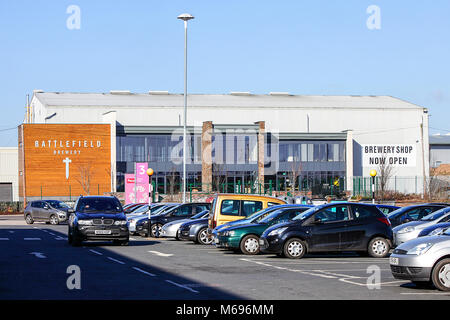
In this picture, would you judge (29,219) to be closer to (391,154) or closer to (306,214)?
(306,214)

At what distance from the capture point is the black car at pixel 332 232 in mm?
22094

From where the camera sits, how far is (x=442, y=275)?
46.9ft

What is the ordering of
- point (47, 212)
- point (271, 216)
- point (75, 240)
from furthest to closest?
point (47, 212) < point (75, 240) < point (271, 216)

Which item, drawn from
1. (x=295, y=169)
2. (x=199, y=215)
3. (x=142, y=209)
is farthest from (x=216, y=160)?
(x=199, y=215)

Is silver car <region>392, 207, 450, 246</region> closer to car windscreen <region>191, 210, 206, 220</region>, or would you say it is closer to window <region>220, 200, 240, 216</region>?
window <region>220, 200, 240, 216</region>

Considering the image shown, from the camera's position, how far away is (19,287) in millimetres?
14914

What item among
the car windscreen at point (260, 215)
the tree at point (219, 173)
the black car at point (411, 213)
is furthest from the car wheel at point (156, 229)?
the tree at point (219, 173)

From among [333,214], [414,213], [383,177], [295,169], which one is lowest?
[414,213]

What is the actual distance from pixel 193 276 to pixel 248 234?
7.12 metres

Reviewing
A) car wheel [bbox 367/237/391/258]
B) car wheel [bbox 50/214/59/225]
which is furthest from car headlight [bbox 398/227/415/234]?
car wheel [bbox 50/214/59/225]

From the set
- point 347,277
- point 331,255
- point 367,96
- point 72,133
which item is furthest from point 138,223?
point 367,96

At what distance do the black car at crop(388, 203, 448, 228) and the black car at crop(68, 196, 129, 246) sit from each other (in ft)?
31.3
